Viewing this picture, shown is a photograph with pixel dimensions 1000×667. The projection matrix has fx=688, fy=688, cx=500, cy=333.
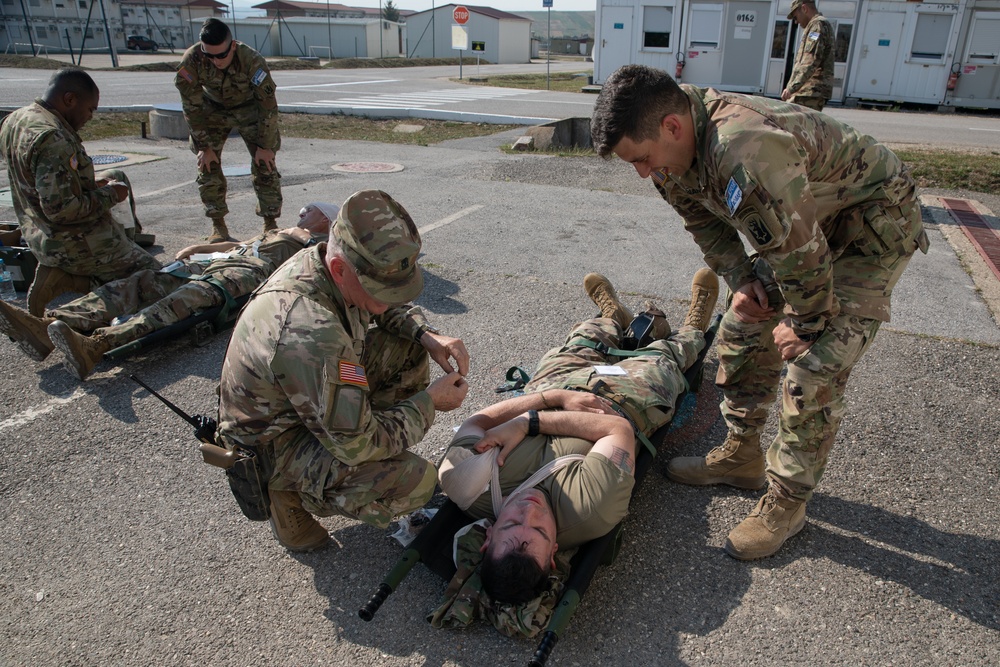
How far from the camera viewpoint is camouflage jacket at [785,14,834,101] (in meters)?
7.30

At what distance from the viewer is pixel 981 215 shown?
25.1 feet

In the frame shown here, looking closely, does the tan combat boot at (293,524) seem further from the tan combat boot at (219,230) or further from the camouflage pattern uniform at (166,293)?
the tan combat boot at (219,230)

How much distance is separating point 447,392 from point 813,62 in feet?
21.4

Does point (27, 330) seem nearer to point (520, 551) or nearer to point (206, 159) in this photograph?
point (206, 159)

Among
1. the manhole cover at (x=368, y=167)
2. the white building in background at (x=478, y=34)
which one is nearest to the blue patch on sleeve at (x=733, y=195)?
the manhole cover at (x=368, y=167)

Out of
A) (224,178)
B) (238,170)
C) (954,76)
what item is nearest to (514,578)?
(224,178)

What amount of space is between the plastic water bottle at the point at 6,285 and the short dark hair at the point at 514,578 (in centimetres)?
498

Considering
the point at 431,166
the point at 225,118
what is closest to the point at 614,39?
the point at 431,166

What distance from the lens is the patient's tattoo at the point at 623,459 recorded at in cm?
277

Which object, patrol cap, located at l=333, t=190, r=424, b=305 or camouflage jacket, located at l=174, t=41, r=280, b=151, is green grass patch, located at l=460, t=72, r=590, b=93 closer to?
camouflage jacket, located at l=174, t=41, r=280, b=151

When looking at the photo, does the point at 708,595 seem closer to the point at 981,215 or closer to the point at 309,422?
the point at 309,422

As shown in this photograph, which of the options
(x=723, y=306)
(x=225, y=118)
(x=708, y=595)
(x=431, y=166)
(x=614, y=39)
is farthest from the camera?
(x=614, y=39)

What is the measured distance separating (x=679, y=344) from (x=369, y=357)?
68.8 inches

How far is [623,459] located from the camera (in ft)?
9.21
